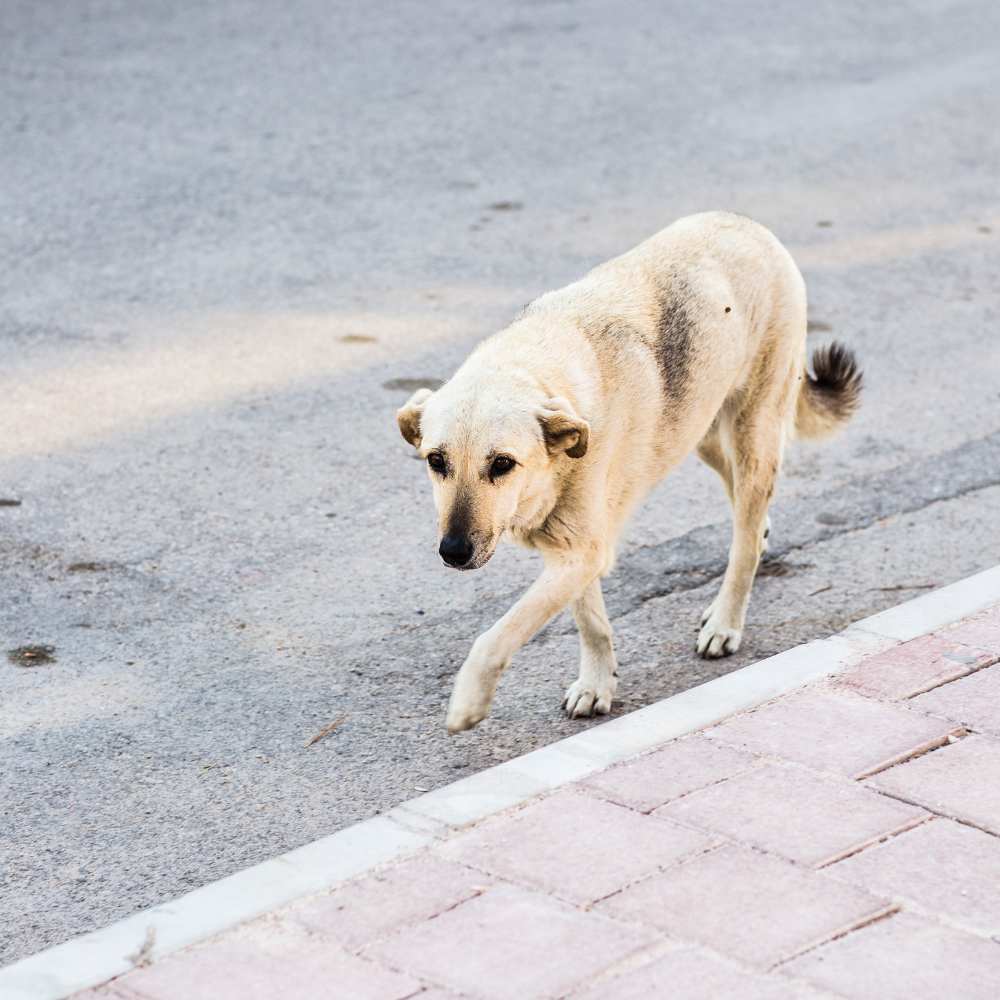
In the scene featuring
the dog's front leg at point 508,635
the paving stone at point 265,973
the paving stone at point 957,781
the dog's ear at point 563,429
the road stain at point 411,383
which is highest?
the dog's ear at point 563,429

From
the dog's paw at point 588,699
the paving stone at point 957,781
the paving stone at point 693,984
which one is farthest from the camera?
the dog's paw at point 588,699

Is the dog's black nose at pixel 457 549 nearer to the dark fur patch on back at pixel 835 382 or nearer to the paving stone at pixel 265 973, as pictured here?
the paving stone at pixel 265 973

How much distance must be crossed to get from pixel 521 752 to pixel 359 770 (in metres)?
0.41

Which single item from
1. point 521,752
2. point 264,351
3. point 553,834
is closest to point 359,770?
point 521,752

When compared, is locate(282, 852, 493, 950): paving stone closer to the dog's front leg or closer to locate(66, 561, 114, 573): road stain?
the dog's front leg

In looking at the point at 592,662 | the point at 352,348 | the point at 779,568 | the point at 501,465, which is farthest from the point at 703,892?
the point at 352,348

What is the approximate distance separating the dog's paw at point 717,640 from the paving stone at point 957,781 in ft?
3.19

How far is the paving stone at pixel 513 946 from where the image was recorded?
9.82 ft

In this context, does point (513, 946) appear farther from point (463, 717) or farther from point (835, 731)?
point (835, 731)

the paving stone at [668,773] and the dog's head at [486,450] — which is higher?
the dog's head at [486,450]

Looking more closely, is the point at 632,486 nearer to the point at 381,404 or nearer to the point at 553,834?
the point at 553,834

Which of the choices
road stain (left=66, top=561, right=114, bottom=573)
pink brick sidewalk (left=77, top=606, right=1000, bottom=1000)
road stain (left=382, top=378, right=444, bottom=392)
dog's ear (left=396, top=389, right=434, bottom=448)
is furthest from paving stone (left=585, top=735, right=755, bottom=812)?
road stain (left=382, top=378, right=444, bottom=392)

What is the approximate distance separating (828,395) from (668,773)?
190cm

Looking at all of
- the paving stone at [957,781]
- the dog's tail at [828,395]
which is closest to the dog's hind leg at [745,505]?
the dog's tail at [828,395]
